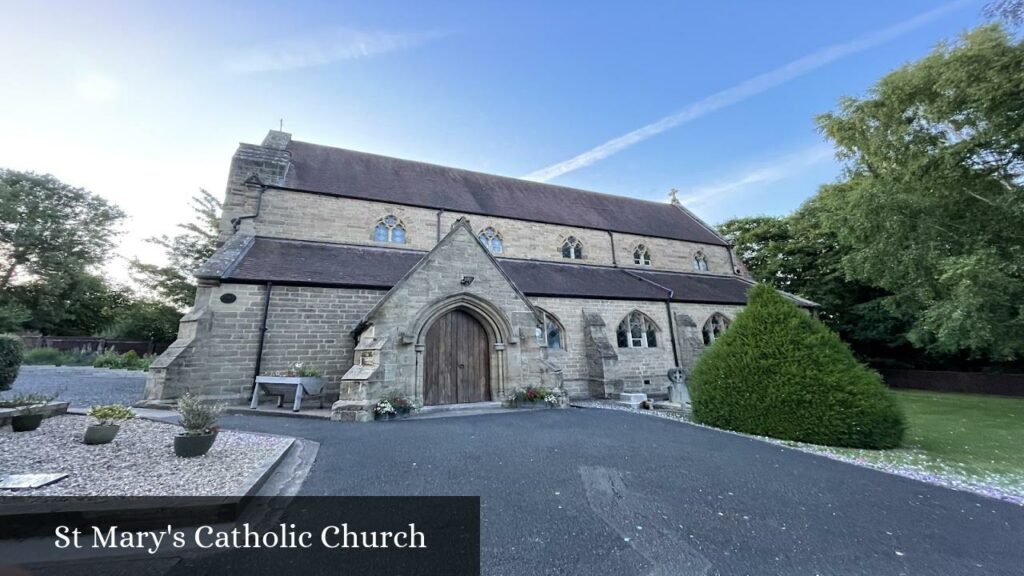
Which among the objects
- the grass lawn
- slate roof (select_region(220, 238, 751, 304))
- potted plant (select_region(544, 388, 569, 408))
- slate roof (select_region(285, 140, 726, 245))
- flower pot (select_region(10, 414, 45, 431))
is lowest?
the grass lawn

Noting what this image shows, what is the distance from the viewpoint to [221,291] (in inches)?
413

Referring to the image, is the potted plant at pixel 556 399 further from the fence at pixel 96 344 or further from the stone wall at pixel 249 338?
the fence at pixel 96 344

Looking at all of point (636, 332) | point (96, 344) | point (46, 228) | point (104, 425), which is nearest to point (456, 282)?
point (104, 425)

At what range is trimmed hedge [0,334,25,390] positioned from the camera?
8.61 meters

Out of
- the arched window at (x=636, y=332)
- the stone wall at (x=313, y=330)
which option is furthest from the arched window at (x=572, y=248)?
the stone wall at (x=313, y=330)

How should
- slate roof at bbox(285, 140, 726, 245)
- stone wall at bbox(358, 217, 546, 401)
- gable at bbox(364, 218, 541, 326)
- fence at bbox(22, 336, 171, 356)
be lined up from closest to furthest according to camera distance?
1. stone wall at bbox(358, 217, 546, 401)
2. gable at bbox(364, 218, 541, 326)
3. slate roof at bbox(285, 140, 726, 245)
4. fence at bbox(22, 336, 171, 356)

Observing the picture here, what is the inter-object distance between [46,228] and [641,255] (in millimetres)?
47088

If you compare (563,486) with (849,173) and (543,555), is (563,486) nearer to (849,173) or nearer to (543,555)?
(543,555)

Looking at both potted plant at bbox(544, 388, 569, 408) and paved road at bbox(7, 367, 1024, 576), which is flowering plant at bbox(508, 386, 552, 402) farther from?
paved road at bbox(7, 367, 1024, 576)

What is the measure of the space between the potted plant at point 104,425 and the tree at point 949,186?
21612mm

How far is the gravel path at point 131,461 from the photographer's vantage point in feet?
12.8

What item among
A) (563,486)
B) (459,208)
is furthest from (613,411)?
(459,208)

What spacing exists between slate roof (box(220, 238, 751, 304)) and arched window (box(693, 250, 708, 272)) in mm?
1254

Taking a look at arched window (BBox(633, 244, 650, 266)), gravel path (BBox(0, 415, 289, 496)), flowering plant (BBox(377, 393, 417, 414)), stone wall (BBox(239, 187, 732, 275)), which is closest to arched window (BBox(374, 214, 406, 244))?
stone wall (BBox(239, 187, 732, 275))
